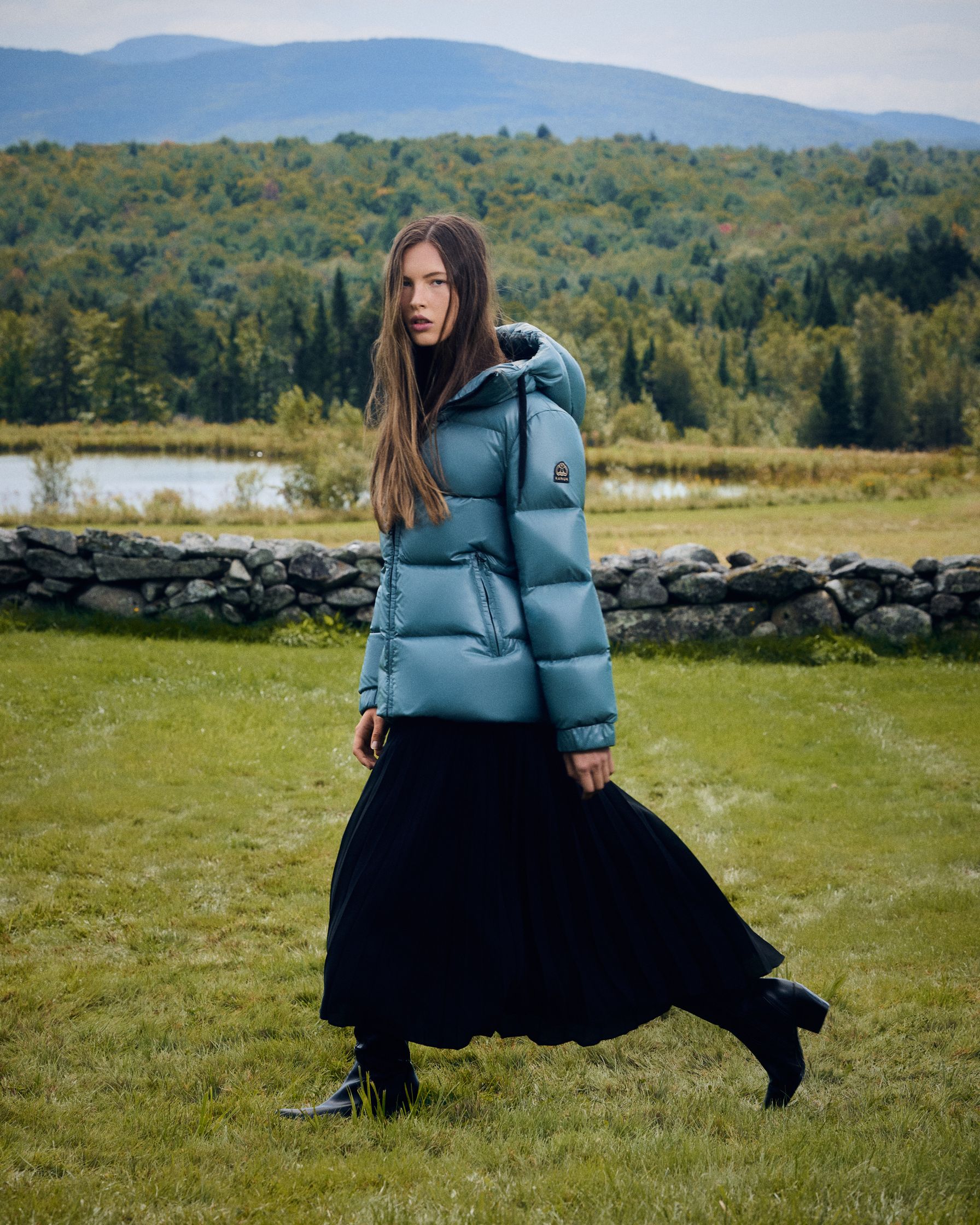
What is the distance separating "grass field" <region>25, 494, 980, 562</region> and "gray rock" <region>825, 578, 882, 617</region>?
3.34m

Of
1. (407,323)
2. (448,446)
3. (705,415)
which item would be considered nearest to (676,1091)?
(448,446)

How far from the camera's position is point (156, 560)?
8.94 metres

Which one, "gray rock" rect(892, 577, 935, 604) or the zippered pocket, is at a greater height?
the zippered pocket

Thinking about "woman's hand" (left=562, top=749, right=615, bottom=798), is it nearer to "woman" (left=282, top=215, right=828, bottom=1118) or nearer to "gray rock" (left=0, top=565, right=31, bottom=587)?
"woman" (left=282, top=215, right=828, bottom=1118)

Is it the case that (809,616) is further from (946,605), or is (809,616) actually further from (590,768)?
(590,768)

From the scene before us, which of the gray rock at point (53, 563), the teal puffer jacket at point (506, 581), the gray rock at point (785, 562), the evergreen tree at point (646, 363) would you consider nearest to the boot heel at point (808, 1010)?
the teal puffer jacket at point (506, 581)

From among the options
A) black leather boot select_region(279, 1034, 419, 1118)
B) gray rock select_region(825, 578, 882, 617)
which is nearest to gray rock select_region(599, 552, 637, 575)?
gray rock select_region(825, 578, 882, 617)

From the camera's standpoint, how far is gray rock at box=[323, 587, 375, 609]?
9.09 meters

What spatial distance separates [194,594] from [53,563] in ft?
4.20

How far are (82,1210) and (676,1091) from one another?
5.14ft

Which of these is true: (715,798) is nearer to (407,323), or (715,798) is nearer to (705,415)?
(407,323)

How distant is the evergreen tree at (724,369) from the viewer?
89562 mm

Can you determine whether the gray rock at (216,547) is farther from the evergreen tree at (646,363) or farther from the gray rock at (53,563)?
the evergreen tree at (646,363)

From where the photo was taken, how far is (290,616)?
9.09 metres
